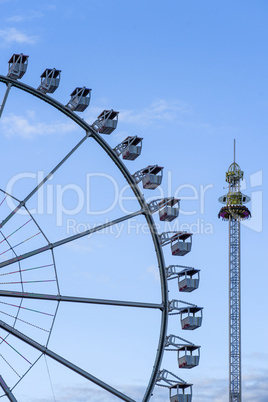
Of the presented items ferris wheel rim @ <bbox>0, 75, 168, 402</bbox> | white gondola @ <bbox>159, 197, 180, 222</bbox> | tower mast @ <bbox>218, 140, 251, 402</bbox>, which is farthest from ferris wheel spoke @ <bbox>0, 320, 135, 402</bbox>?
tower mast @ <bbox>218, 140, 251, 402</bbox>

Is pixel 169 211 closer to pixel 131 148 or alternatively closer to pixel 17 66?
pixel 131 148

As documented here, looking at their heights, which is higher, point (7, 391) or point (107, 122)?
point (107, 122)

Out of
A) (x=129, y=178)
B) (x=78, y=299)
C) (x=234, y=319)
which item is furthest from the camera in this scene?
(x=234, y=319)

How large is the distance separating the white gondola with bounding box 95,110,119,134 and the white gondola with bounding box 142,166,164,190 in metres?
2.41

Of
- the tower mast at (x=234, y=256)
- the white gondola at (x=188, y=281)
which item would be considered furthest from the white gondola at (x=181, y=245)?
the tower mast at (x=234, y=256)

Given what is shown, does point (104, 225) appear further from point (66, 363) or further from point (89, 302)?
point (66, 363)

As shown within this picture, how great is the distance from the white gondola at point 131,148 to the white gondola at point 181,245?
3944 millimetres

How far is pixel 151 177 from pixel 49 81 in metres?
5.95

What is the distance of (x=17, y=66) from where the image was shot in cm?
4303

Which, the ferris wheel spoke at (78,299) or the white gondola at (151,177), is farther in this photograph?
the white gondola at (151,177)

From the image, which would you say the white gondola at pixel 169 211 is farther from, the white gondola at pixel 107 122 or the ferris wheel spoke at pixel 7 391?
the ferris wheel spoke at pixel 7 391

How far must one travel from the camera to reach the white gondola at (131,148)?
44188 mm

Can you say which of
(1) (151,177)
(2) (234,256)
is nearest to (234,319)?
(2) (234,256)

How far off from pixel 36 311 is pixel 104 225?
5526 mm
